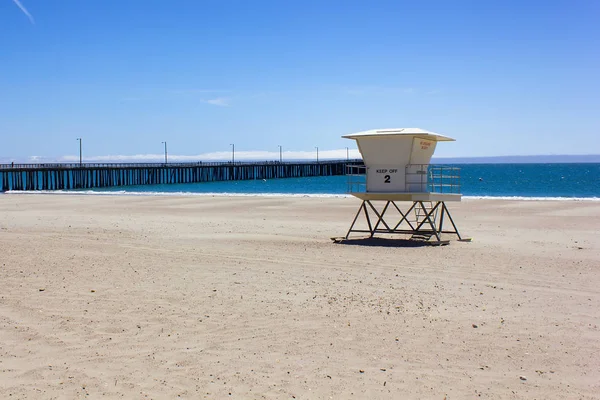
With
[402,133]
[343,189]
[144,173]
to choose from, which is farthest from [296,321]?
[144,173]

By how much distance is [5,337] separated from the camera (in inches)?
258

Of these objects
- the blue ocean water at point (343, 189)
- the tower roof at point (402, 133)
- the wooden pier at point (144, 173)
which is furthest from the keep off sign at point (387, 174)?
the wooden pier at point (144, 173)

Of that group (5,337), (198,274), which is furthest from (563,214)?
(5,337)

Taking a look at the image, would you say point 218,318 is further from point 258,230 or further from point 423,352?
point 258,230

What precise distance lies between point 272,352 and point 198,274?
170 inches

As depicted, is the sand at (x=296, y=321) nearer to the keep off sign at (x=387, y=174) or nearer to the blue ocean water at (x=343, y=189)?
the keep off sign at (x=387, y=174)

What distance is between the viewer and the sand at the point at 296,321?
212 inches

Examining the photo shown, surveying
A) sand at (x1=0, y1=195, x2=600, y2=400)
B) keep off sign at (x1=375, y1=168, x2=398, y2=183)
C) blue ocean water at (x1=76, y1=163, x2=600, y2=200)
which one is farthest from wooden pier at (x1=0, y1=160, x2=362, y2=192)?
sand at (x1=0, y1=195, x2=600, y2=400)

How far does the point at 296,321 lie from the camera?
733 centimetres

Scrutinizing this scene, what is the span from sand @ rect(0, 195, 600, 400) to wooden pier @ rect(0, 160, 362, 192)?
55.5m

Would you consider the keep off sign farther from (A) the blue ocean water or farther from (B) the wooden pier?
(B) the wooden pier

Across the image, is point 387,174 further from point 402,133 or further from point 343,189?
point 343,189

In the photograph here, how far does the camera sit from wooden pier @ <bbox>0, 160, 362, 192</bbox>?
65312 mm

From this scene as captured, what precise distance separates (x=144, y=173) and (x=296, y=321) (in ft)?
248
